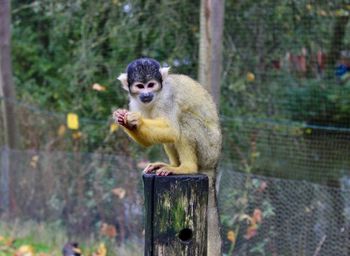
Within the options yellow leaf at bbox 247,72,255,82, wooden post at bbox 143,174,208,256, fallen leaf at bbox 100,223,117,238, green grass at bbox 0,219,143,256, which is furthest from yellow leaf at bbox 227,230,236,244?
wooden post at bbox 143,174,208,256

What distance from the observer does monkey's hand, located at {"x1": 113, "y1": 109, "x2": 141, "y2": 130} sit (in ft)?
10.6

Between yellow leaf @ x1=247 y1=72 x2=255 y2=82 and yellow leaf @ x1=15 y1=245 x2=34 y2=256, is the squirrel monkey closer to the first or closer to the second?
yellow leaf @ x1=247 y1=72 x2=255 y2=82

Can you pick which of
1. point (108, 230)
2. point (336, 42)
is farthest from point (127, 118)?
point (336, 42)

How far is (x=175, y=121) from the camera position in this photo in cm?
361

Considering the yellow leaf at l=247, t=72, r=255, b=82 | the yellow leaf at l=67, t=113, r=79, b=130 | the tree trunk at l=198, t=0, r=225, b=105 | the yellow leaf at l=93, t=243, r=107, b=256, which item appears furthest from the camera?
the yellow leaf at l=67, t=113, r=79, b=130

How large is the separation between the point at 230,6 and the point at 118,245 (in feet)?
8.55

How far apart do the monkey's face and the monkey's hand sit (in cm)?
21

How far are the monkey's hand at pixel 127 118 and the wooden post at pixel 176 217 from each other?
62cm

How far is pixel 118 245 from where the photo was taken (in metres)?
5.87

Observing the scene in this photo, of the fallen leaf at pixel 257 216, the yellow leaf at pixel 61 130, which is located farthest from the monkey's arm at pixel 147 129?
the yellow leaf at pixel 61 130

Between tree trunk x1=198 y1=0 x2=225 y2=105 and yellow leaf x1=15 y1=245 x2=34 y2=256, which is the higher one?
tree trunk x1=198 y1=0 x2=225 y2=105

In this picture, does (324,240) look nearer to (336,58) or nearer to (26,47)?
(336,58)

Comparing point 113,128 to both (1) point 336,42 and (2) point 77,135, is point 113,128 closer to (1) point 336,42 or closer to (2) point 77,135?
(2) point 77,135

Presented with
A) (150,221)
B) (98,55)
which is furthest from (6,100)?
(150,221)
